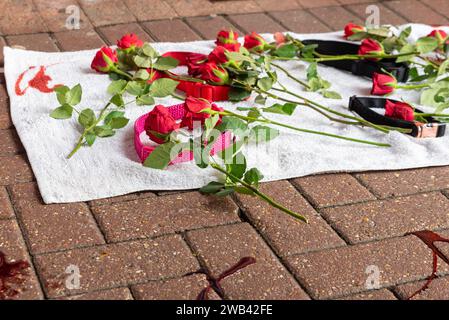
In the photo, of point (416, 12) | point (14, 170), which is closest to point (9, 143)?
point (14, 170)

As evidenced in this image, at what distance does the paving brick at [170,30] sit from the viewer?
2.88 meters

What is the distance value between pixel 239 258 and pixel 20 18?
5.32ft

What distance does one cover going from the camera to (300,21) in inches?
122

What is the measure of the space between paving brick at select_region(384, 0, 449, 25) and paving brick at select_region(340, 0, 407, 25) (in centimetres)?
3

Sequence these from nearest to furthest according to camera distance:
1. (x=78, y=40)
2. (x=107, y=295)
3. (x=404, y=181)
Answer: (x=107, y=295) < (x=404, y=181) < (x=78, y=40)

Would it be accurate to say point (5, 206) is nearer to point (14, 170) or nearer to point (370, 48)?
point (14, 170)

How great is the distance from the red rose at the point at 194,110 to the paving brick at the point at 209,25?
2.79ft

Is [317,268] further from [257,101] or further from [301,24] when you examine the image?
[301,24]

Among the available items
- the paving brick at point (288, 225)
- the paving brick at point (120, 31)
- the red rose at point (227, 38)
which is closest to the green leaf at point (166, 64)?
the red rose at point (227, 38)

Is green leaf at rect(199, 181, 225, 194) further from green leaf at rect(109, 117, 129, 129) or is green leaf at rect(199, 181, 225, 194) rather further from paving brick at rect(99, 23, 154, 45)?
paving brick at rect(99, 23, 154, 45)

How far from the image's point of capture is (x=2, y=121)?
2.26m

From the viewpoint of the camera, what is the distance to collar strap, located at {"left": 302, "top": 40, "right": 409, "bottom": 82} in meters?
2.54

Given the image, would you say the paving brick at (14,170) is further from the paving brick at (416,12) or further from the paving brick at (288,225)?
the paving brick at (416,12)

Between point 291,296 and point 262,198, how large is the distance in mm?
349
